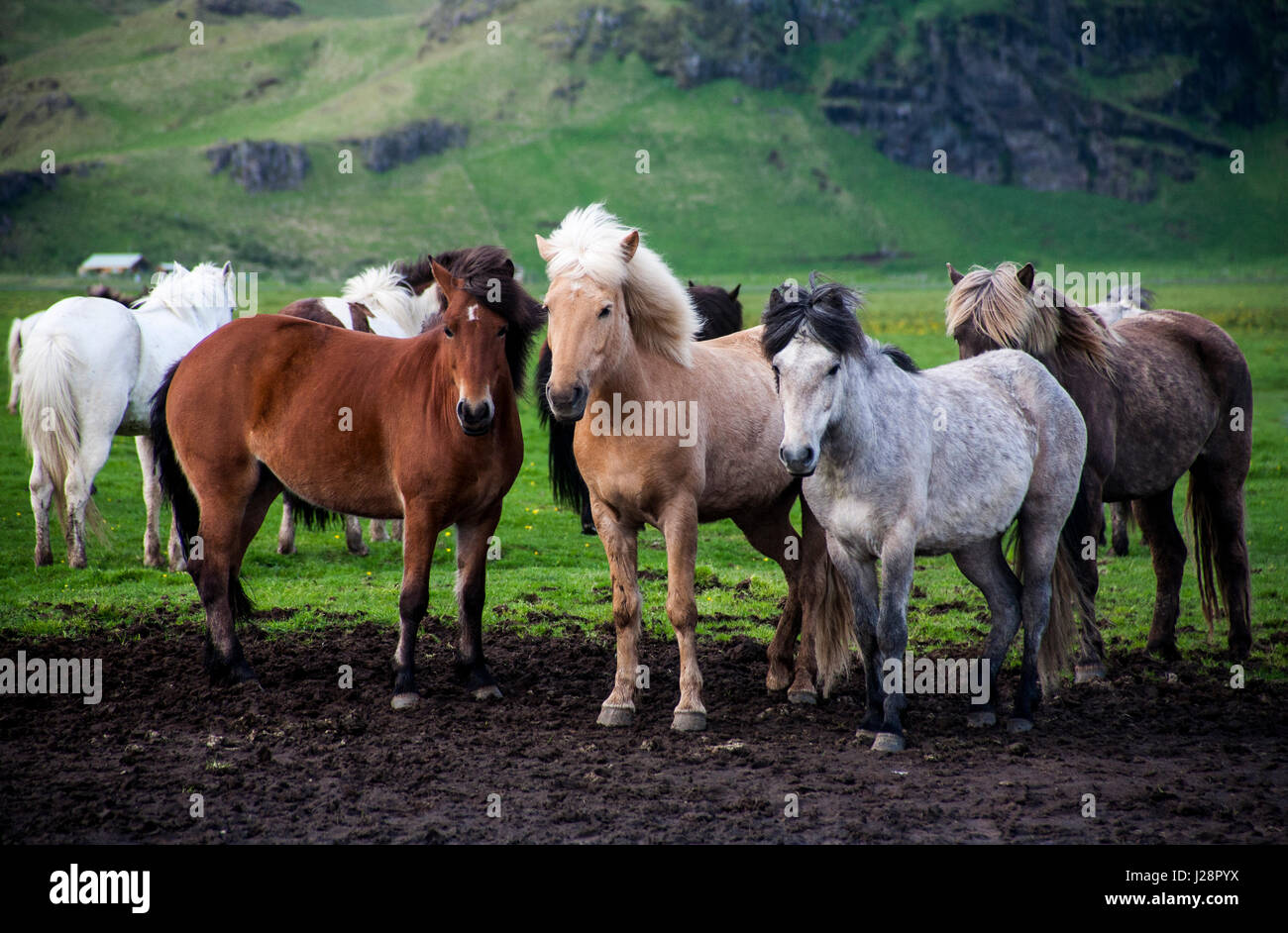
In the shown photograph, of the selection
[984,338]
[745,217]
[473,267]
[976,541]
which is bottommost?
[976,541]

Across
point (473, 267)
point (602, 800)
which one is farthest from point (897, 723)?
point (473, 267)

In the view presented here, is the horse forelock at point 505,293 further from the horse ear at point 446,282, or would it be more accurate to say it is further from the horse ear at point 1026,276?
the horse ear at point 1026,276

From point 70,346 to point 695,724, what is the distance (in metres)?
7.87

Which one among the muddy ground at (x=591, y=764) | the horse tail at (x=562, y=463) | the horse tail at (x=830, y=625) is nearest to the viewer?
the muddy ground at (x=591, y=764)

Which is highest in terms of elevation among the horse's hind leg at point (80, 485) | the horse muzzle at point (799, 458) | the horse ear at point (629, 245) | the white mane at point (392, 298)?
the white mane at point (392, 298)

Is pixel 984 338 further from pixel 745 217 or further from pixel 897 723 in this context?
pixel 745 217

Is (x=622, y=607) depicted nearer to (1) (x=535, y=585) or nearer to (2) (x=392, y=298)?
(1) (x=535, y=585)

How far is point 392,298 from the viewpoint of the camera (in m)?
12.5

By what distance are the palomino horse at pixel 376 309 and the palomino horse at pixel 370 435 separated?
366 cm

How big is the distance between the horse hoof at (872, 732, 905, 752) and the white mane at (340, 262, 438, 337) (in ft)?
26.7

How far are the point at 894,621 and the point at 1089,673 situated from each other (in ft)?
7.81

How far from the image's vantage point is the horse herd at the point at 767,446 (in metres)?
5.93

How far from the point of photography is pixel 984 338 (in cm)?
723

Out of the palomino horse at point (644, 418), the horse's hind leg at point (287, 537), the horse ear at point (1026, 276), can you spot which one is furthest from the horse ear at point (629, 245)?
the horse's hind leg at point (287, 537)
